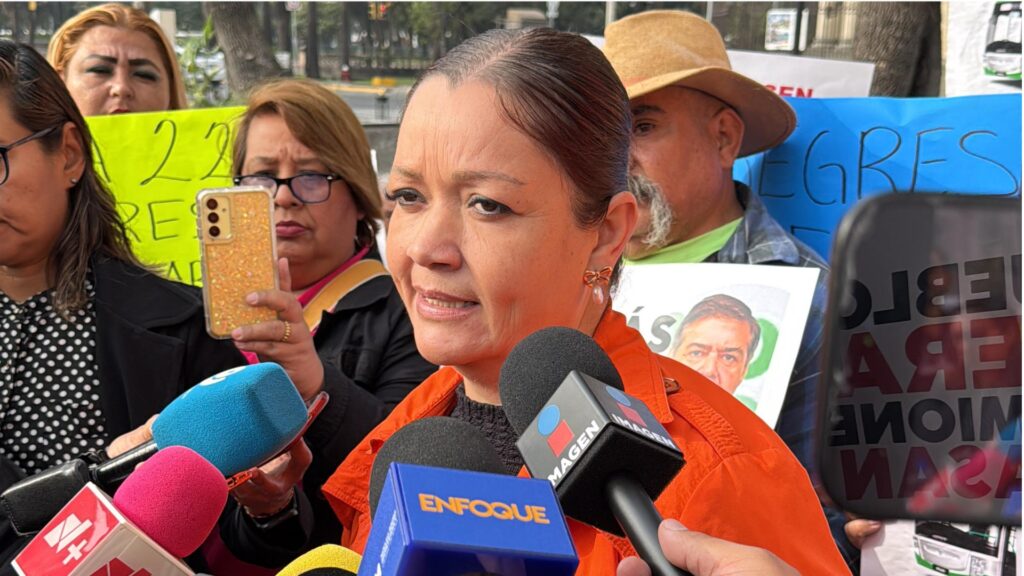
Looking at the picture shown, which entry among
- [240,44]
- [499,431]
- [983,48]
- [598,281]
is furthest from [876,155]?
[240,44]

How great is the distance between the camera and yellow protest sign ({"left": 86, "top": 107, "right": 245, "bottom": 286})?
4.74 meters

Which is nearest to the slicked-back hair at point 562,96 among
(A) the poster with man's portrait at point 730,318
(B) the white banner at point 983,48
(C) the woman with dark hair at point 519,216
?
(C) the woman with dark hair at point 519,216

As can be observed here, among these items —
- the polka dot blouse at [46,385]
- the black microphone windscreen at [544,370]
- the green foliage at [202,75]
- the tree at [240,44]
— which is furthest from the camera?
the green foliage at [202,75]

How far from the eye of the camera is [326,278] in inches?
150

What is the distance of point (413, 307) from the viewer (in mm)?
1893

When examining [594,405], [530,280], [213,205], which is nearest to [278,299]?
[213,205]

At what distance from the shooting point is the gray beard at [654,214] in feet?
12.1

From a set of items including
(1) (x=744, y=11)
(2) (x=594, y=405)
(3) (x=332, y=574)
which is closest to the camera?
(2) (x=594, y=405)

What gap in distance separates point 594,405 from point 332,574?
47 cm

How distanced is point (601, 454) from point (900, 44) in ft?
20.7

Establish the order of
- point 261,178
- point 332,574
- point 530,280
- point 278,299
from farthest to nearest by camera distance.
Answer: point 261,178 < point 278,299 < point 530,280 < point 332,574

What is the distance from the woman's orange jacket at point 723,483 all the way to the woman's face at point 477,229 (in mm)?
213

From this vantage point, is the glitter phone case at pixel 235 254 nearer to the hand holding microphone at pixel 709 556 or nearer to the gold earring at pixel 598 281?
the gold earring at pixel 598 281

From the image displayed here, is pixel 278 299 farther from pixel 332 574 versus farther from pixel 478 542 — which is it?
pixel 478 542
